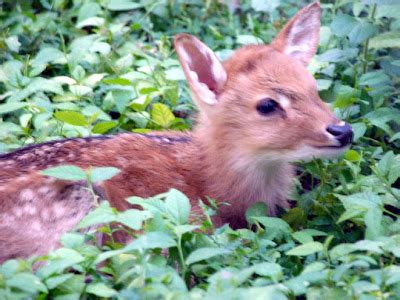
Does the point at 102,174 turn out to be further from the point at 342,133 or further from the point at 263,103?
the point at 342,133

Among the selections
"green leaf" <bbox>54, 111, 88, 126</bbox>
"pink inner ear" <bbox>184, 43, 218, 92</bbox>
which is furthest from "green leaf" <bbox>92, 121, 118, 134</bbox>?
"pink inner ear" <bbox>184, 43, 218, 92</bbox>

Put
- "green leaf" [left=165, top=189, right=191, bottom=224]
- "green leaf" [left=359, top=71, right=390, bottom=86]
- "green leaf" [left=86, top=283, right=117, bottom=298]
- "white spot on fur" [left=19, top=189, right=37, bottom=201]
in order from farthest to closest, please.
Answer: "green leaf" [left=359, top=71, right=390, bottom=86], "white spot on fur" [left=19, top=189, right=37, bottom=201], "green leaf" [left=165, top=189, right=191, bottom=224], "green leaf" [left=86, top=283, right=117, bottom=298]

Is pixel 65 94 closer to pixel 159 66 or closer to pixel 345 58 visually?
pixel 159 66

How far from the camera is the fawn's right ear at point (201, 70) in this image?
261 inches

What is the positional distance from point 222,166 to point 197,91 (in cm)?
55

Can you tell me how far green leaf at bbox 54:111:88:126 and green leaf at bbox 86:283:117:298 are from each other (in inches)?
92.4

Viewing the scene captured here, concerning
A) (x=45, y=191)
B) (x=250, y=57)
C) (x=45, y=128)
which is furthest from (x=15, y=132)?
(x=250, y=57)

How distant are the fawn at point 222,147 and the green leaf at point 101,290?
1.10 meters

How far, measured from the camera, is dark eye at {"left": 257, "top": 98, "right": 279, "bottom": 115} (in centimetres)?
642

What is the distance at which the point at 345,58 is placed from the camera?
775cm

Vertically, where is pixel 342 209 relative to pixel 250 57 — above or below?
below

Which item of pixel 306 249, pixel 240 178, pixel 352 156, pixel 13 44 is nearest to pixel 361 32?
pixel 352 156

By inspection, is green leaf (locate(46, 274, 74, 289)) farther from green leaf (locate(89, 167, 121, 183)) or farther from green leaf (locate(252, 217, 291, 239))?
green leaf (locate(252, 217, 291, 239))

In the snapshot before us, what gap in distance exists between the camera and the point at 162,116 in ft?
25.2
